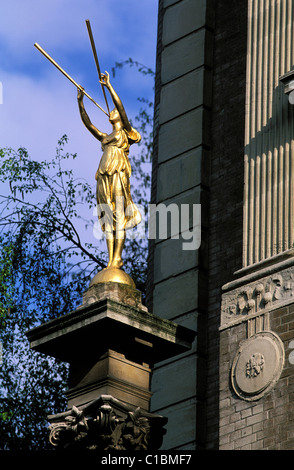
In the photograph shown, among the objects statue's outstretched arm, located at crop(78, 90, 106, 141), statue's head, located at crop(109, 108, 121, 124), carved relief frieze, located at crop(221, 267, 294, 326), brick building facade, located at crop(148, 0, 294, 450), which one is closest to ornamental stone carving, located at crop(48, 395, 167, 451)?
brick building facade, located at crop(148, 0, 294, 450)

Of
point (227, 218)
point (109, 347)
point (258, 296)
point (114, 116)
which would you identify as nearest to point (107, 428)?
point (109, 347)

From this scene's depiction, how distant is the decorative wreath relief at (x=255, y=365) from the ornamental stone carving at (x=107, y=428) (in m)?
1.29

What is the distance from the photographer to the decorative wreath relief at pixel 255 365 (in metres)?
19.1

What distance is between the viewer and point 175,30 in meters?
25.9

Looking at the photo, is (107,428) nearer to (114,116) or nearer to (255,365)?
(255,365)

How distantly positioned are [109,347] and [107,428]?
4.38 ft

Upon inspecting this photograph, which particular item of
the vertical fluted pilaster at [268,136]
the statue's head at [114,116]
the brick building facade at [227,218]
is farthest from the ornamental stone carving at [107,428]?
the statue's head at [114,116]

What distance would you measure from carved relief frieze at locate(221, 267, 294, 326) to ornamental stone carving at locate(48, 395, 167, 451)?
189 centimetres

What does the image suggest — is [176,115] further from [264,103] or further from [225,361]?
[225,361]

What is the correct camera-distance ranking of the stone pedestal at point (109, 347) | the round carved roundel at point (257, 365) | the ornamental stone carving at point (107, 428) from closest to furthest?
the ornamental stone carving at point (107, 428), the round carved roundel at point (257, 365), the stone pedestal at point (109, 347)

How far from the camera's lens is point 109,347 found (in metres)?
19.4

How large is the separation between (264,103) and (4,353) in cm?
805

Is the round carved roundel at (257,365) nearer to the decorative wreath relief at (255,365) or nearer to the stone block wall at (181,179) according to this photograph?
the decorative wreath relief at (255,365)
